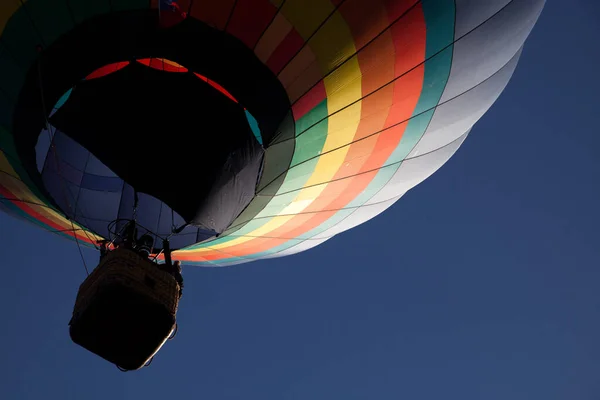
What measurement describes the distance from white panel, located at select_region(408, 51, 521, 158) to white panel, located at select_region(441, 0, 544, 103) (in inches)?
4.3

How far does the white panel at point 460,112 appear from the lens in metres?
5.30

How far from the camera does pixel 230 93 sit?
436cm

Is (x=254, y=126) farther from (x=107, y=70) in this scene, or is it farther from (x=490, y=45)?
(x=490, y=45)

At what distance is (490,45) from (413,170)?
1.25 metres

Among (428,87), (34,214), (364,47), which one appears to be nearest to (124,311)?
(364,47)

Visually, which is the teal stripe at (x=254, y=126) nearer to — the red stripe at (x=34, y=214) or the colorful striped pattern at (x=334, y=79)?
the colorful striped pattern at (x=334, y=79)

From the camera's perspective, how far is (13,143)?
177 inches

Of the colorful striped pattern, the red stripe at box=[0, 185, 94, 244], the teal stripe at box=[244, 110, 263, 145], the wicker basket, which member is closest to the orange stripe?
the colorful striped pattern

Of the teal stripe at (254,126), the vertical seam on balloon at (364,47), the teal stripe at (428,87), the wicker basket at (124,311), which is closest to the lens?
the wicker basket at (124,311)

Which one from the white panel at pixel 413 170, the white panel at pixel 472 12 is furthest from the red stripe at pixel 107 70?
the white panel at pixel 413 170

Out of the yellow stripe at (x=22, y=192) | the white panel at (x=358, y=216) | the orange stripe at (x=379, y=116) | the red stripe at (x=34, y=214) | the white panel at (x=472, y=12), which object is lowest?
the orange stripe at (x=379, y=116)

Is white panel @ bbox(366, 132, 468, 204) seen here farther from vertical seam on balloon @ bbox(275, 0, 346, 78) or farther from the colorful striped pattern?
vertical seam on balloon @ bbox(275, 0, 346, 78)

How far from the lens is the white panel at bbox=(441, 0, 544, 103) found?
15.9 ft

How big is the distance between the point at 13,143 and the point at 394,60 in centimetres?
239
